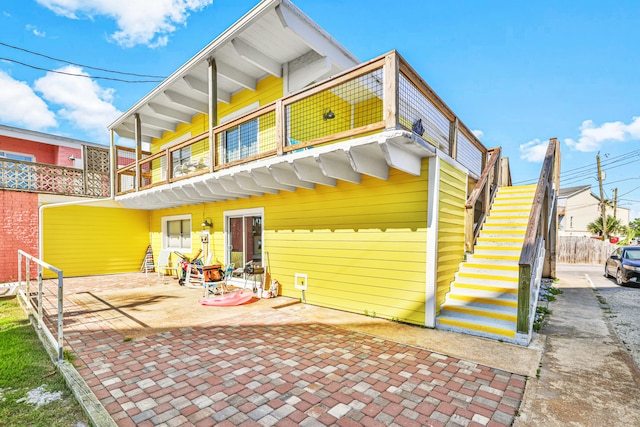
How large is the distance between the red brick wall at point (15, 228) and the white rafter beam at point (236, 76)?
24.6 feet

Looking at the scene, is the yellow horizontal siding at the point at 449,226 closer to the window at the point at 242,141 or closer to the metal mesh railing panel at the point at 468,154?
the metal mesh railing panel at the point at 468,154

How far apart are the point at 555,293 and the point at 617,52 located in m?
A: 10.8

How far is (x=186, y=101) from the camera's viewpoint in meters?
8.60

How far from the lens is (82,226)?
10.0m

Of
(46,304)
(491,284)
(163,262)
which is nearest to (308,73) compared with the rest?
(491,284)

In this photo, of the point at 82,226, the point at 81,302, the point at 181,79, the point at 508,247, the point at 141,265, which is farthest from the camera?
the point at 141,265

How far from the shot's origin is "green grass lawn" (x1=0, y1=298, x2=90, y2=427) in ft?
7.92

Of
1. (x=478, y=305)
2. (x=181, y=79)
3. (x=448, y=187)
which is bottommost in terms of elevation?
(x=478, y=305)

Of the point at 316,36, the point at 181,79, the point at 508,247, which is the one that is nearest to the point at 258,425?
the point at 508,247

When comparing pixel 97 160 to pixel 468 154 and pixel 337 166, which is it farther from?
pixel 468 154

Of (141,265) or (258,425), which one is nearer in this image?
(258,425)

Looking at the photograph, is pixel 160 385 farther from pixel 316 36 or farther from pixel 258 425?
pixel 316 36

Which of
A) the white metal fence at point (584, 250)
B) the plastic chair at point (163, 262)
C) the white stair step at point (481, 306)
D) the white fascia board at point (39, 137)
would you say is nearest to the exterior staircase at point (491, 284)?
the white stair step at point (481, 306)

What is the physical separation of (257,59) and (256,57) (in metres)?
0.04
